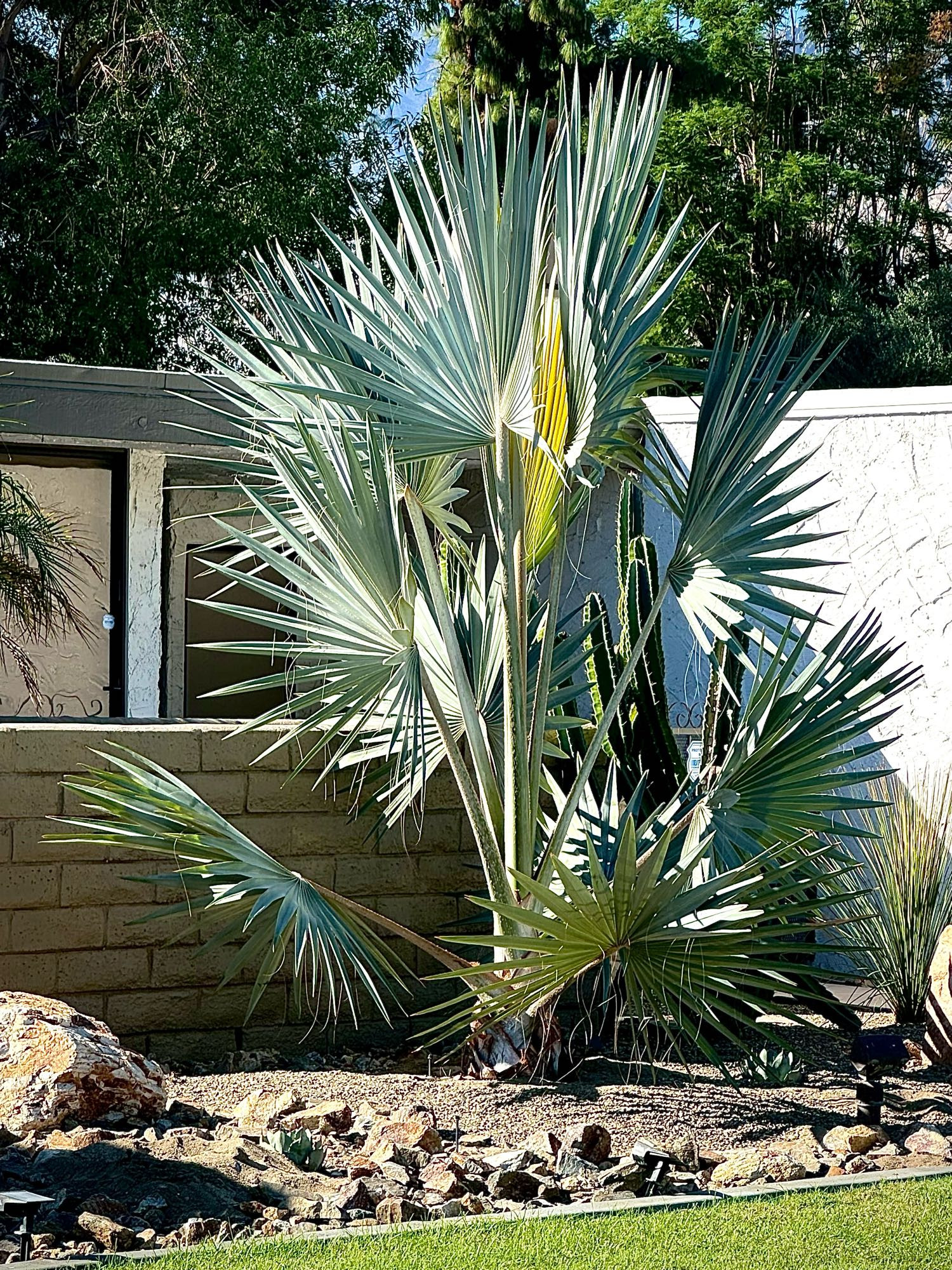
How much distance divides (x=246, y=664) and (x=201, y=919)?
641cm

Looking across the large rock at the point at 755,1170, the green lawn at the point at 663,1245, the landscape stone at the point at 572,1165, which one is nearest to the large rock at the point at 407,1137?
the landscape stone at the point at 572,1165

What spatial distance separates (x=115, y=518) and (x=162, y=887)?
179 inches

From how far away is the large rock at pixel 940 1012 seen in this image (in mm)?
5488

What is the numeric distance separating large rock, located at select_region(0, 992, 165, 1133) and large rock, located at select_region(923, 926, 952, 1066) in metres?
3.01

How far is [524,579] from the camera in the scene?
4.95 m

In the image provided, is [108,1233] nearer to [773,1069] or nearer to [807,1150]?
[807,1150]

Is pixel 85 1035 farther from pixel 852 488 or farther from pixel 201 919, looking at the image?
pixel 852 488

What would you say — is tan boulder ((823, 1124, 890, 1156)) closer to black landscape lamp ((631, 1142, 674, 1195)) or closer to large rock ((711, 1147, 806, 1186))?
large rock ((711, 1147, 806, 1186))

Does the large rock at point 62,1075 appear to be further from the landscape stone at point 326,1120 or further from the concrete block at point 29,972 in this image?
the concrete block at point 29,972

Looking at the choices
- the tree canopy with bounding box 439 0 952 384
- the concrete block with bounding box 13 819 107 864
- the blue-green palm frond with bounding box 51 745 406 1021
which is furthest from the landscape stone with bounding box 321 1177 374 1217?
the tree canopy with bounding box 439 0 952 384

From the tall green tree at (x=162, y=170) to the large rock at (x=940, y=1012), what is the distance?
1471 cm

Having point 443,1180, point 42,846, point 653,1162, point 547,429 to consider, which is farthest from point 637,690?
point 443,1180

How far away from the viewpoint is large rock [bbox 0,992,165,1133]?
396 centimetres

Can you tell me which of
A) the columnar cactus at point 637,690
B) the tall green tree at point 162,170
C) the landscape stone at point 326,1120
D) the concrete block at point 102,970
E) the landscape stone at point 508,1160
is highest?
the tall green tree at point 162,170
